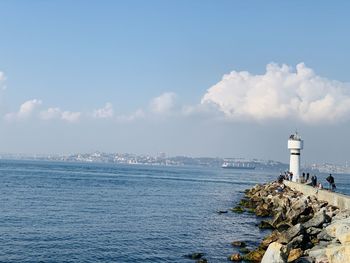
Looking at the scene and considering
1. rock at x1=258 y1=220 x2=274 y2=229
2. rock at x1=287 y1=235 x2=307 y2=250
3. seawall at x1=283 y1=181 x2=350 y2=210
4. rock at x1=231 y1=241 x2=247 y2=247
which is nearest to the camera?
rock at x1=287 y1=235 x2=307 y2=250

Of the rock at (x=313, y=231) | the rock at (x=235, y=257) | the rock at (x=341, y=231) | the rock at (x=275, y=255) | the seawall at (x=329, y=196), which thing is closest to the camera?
the rock at (x=275, y=255)

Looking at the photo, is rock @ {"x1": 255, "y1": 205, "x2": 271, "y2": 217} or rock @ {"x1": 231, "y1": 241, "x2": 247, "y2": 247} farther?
rock @ {"x1": 255, "y1": 205, "x2": 271, "y2": 217}

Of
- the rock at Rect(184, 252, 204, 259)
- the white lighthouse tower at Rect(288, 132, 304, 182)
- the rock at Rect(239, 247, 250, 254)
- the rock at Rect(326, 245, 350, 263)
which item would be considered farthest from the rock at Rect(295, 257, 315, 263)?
the white lighthouse tower at Rect(288, 132, 304, 182)

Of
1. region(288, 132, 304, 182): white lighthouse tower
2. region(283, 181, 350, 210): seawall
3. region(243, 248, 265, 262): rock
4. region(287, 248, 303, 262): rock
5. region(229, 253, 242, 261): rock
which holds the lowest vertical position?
region(229, 253, 242, 261): rock

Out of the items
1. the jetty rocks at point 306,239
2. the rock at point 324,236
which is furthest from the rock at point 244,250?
the rock at point 324,236

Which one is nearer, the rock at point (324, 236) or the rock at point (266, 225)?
the rock at point (324, 236)

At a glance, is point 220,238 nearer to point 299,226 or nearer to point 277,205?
point 299,226

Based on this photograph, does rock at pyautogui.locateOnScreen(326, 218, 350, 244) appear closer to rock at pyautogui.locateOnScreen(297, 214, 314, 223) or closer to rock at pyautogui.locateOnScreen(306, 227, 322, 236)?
rock at pyautogui.locateOnScreen(306, 227, 322, 236)

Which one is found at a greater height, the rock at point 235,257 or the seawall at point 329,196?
the seawall at point 329,196

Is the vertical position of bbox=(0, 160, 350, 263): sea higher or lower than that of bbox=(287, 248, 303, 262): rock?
lower

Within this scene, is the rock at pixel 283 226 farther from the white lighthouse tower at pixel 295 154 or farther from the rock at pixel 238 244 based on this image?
the white lighthouse tower at pixel 295 154

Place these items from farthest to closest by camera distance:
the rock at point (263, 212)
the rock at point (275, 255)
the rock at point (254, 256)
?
the rock at point (263, 212) < the rock at point (254, 256) < the rock at point (275, 255)

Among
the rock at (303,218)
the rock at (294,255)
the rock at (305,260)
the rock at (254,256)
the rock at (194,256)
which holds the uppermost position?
the rock at (303,218)

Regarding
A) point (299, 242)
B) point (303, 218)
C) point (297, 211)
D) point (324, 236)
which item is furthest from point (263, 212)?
point (299, 242)
